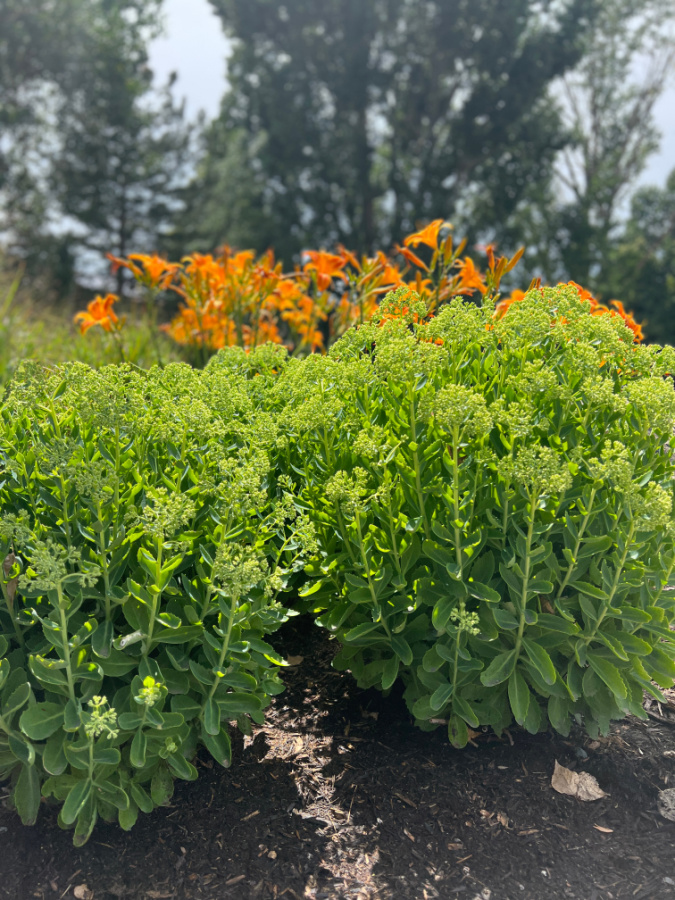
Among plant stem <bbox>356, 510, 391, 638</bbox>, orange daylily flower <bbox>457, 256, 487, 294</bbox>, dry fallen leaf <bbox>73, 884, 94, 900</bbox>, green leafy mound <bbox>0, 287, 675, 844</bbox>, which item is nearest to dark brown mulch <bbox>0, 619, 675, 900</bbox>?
dry fallen leaf <bbox>73, 884, 94, 900</bbox>

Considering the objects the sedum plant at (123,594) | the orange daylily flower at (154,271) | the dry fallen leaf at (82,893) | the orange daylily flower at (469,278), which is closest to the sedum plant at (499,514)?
the sedum plant at (123,594)

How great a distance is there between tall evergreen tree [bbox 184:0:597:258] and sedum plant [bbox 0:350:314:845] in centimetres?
1805

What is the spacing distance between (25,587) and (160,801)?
65cm

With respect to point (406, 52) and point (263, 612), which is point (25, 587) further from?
point (406, 52)

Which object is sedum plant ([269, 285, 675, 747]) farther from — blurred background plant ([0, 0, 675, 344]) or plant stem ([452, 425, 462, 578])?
blurred background plant ([0, 0, 675, 344])

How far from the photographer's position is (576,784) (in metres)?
1.96

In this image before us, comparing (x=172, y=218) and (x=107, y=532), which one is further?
(x=172, y=218)

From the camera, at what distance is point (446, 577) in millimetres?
1842

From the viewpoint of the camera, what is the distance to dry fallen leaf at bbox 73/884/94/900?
1.61 meters

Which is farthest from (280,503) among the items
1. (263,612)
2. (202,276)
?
(202,276)

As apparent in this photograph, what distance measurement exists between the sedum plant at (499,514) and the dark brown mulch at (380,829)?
0.53ft

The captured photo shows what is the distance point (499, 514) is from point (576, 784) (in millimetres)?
806

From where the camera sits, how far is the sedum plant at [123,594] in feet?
5.06

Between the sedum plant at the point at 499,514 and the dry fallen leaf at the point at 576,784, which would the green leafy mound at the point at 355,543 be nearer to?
the sedum plant at the point at 499,514
